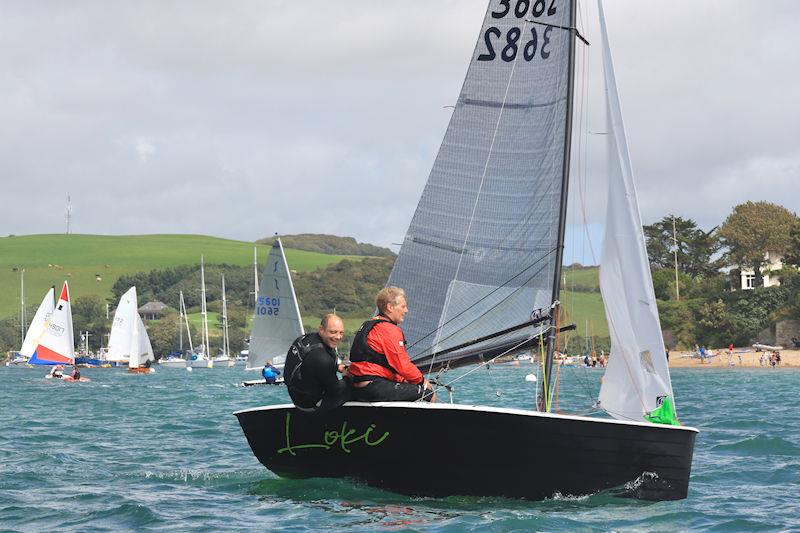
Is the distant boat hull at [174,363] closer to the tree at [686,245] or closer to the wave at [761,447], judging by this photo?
the tree at [686,245]

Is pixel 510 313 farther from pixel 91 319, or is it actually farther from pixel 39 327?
pixel 91 319

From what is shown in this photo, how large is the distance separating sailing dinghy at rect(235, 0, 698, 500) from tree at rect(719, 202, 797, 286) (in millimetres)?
88614

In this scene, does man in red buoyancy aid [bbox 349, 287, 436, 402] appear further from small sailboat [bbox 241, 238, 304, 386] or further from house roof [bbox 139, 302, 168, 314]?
house roof [bbox 139, 302, 168, 314]

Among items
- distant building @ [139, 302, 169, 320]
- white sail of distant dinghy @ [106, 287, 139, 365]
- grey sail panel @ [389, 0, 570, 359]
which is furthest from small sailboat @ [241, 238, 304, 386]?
distant building @ [139, 302, 169, 320]

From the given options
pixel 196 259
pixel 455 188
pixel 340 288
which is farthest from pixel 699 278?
pixel 455 188

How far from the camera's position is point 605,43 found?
12.9 meters

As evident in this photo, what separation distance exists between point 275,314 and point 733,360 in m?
51.4

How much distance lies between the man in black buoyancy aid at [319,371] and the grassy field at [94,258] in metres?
134

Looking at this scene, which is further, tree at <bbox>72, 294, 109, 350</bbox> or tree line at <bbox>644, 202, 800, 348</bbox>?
tree at <bbox>72, 294, 109, 350</bbox>

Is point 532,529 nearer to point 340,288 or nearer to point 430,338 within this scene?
point 430,338

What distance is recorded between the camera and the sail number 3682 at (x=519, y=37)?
13.7 metres

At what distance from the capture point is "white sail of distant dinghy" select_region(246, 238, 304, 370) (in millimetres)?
45156

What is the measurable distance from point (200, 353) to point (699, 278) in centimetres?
4722

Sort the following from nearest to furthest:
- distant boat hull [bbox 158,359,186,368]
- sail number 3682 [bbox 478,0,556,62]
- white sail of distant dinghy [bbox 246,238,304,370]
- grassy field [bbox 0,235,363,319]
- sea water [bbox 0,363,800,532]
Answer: sea water [bbox 0,363,800,532]
sail number 3682 [bbox 478,0,556,62]
white sail of distant dinghy [bbox 246,238,304,370]
distant boat hull [bbox 158,359,186,368]
grassy field [bbox 0,235,363,319]
